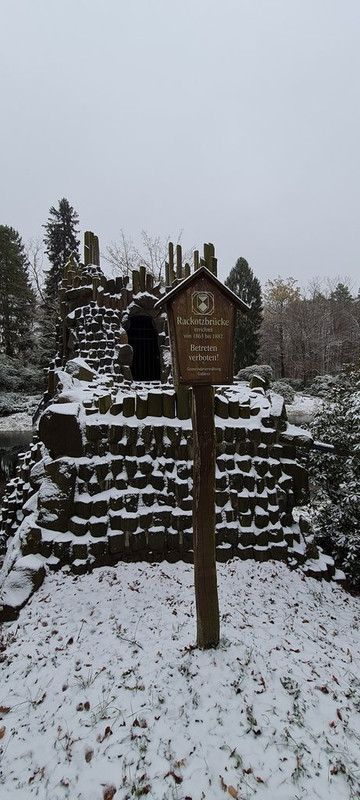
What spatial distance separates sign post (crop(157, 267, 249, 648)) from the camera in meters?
2.91

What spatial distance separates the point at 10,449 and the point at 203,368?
50.0 ft

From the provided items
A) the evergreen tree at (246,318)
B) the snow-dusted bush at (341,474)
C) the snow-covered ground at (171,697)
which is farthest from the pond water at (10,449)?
the evergreen tree at (246,318)

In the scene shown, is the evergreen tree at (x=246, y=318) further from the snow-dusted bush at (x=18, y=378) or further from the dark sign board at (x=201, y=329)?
the dark sign board at (x=201, y=329)

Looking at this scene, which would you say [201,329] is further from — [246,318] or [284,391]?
[246,318]

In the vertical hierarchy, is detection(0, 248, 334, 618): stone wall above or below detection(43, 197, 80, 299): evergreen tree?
below

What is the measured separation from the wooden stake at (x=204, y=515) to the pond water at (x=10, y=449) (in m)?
9.71

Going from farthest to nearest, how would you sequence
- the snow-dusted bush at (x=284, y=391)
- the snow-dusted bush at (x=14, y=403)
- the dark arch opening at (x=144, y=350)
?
the snow-dusted bush at (x=284, y=391) < the snow-dusted bush at (x=14, y=403) < the dark arch opening at (x=144, y=350)

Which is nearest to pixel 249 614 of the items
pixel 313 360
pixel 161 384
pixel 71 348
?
A: pixel 161 384

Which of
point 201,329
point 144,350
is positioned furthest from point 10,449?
point 201,329

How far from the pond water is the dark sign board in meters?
10.2

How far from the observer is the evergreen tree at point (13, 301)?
93.5 ft

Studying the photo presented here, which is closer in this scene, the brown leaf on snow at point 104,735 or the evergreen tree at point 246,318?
the brown leaf on snow at point 104,735

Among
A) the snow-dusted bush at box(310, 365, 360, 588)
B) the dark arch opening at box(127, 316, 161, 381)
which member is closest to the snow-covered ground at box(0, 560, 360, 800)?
the snow-dusted bush at box(310, 365, 360, 588)

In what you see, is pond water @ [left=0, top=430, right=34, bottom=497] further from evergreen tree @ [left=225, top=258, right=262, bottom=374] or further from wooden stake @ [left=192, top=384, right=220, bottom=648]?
evergreen tree @ [left=225, top=258, right=262, bottom=374]
